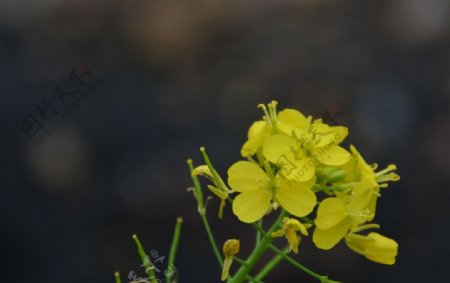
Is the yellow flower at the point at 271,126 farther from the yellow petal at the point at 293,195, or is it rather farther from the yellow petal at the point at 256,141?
the yellow petal at the point at 293,195

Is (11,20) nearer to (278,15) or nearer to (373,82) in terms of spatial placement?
(278,15)

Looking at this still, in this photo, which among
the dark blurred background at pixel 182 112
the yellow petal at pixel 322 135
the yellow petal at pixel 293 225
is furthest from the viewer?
the dark blurred background at pixel 182 112

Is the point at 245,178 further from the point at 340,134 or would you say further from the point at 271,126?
the point at 340,134

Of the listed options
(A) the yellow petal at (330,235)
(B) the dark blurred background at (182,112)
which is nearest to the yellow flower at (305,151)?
(A) the yellow petal at (330,235)

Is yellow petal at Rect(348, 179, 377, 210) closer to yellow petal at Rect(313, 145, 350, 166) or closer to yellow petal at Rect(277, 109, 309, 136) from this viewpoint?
yellow petal at Rect(313, 145, 350, 166)

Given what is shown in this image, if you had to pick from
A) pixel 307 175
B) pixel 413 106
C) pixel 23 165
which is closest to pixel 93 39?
pixel 23 165

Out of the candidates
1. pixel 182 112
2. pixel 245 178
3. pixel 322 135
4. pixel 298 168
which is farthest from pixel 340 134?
pixel 182 112

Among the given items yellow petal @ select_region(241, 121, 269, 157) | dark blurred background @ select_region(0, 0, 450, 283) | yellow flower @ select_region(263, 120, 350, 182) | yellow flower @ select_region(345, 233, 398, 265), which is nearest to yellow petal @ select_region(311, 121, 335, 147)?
yellow flower @ select_region(263, 120, 350, 182)
